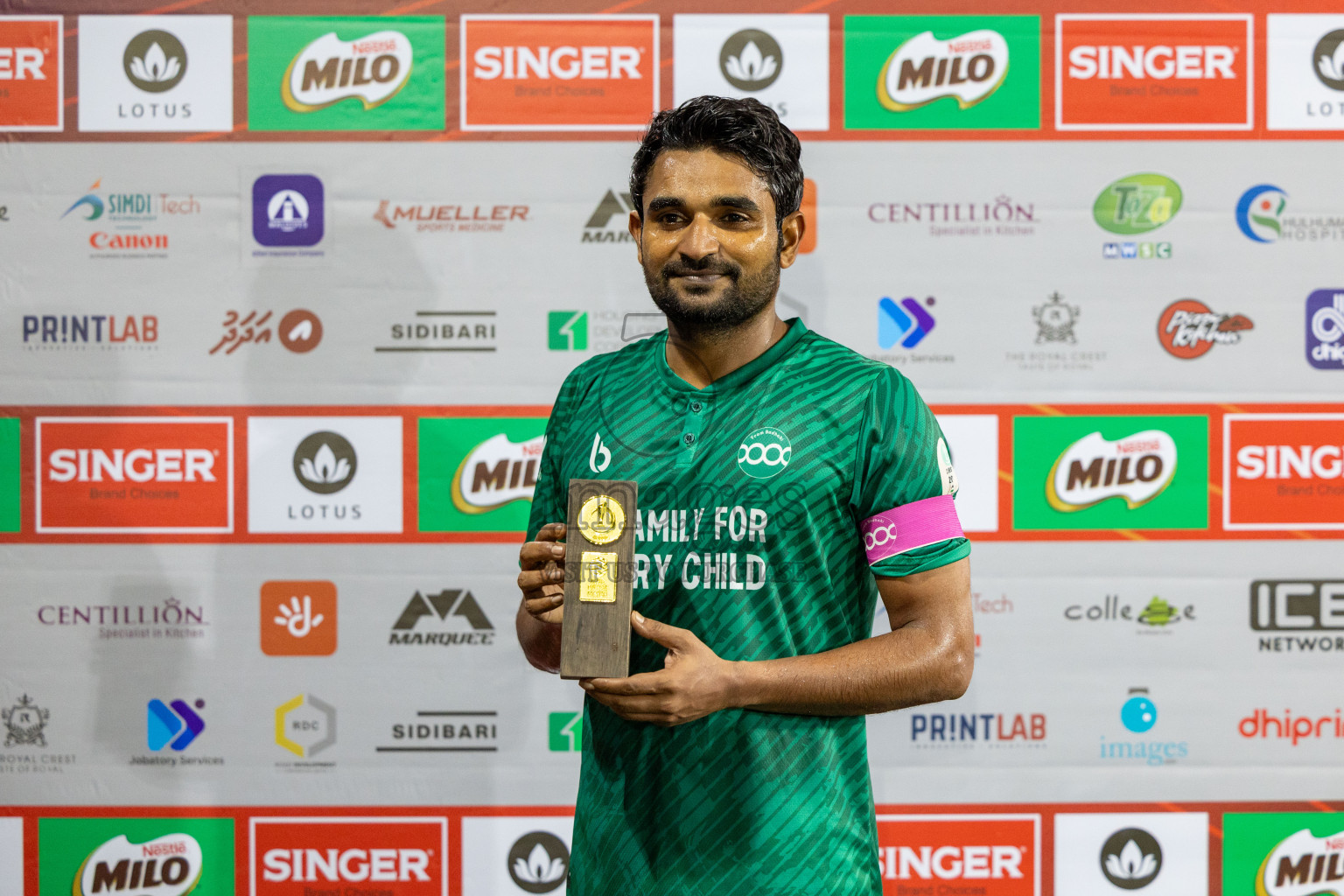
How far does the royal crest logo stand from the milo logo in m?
1.92

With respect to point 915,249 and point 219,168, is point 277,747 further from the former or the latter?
point 915,249

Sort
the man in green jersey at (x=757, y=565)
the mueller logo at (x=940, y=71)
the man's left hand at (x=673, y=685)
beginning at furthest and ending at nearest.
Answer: the mueller logo at (x=940, y=71) < the man in green jersey at (x=757, y=565) < the man's left hand at (x=673, y=685)

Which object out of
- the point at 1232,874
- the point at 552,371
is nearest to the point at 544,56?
the point at 552,371

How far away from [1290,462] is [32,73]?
293 cm

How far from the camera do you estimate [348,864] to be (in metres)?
2.10

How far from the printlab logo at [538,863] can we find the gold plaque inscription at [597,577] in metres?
1.39

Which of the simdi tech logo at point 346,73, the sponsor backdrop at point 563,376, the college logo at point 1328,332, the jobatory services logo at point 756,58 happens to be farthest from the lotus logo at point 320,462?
the college logo at point 1328,332

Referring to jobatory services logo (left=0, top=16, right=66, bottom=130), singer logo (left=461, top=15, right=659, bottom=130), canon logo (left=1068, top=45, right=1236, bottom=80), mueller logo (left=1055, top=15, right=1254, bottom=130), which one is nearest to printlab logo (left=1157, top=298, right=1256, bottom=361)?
mueller logo (left=1055, top=15, right=1254, bottom=130)

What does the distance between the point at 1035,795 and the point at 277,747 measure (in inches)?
66.8

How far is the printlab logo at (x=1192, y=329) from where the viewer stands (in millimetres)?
2072

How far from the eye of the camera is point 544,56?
2.07 meters

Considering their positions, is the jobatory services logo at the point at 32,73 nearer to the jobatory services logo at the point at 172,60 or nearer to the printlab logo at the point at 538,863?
the jobatory services logo at the point at 172,60

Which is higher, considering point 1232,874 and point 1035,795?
point 1035,795

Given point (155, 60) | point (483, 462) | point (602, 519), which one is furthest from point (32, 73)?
point (602, 519)
